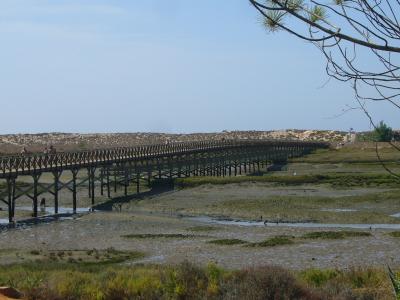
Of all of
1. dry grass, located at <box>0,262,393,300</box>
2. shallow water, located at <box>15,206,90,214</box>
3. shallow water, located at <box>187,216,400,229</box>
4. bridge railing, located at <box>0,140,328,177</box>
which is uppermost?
bridge railing, located at <box>0,140,328,177</box>

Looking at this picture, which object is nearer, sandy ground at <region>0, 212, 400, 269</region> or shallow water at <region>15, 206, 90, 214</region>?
sandy ground at <region>0, 212, 400, 269</region>

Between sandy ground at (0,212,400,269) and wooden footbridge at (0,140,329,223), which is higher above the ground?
wooden footbridge at (0,140,329,223)

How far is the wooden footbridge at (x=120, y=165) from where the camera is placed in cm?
3694

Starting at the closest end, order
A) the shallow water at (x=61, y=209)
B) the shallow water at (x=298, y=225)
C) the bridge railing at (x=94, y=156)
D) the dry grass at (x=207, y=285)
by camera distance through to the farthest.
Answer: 1. the dry grass at (x=207, y=285)
2. the shallow water at (x=298, y=225)
3. the bridge railing at (x=94, y=156)
4. the shallow water at (x=61, y=209)

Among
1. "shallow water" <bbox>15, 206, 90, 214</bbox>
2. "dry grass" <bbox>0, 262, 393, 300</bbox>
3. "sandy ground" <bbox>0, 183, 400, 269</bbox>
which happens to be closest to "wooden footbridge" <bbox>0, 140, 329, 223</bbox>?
"shallow water" <bbox>15, 206, 90, 214</bbox>

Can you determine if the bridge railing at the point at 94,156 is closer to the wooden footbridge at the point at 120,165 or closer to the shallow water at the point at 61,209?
the wooden footbridge at the point at 120,165

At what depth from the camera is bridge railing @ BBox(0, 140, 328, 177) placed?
3684 cm

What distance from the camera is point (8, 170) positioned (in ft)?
117

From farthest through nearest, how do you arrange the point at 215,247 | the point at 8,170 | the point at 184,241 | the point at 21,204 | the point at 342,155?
1. the point at 342,155
2. the point at 21,204
3. the point at 8,170
4. the point at 184,241
5. the point at 215,247

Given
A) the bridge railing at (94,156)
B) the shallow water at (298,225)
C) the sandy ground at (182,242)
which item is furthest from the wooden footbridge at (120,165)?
the shallow water at (298,225)

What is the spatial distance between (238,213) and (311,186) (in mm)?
15212

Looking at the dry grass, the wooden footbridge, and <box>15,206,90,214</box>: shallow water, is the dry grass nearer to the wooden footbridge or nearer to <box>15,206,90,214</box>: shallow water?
the wooden footbridge

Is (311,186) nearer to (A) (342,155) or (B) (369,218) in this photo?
(B) (369,218)

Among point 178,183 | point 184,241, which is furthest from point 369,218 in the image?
point 178,183
